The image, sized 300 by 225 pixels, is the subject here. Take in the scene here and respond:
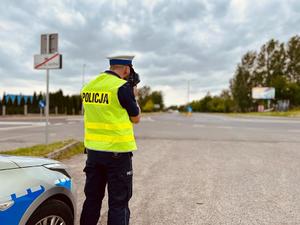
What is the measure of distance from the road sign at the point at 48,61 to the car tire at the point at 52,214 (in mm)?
6380

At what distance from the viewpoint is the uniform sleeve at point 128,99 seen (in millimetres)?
2875

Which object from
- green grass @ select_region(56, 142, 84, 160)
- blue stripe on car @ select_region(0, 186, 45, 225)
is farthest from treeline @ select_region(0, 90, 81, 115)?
blue stripe on car @ select_region(0, 186, 45, 225)

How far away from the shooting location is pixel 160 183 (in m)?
5.85

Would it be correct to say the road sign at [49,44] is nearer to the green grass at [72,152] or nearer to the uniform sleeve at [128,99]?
the green grass at [72,152]

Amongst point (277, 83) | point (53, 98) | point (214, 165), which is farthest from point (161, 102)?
point (214, 165)

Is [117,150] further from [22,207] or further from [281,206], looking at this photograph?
[281,206]

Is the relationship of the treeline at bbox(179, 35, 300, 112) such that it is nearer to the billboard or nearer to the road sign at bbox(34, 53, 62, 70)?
the billboard

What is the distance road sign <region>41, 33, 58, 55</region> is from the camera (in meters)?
8.95

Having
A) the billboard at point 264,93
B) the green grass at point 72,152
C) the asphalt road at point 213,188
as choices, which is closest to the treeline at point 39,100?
the billboard at point 264,93

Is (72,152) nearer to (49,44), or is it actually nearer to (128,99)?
(49,44)

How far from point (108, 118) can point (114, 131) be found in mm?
126

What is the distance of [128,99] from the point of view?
9.44 feet

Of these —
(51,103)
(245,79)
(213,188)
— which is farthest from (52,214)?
(245,79)

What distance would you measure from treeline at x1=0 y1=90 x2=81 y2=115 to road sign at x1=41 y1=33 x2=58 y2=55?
139ft
